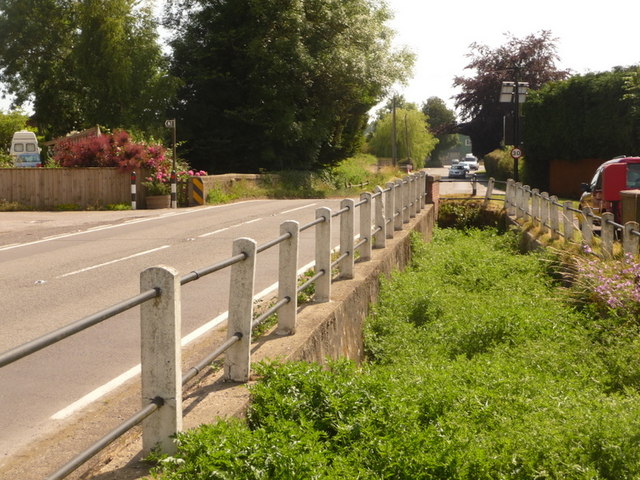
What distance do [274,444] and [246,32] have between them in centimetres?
3657

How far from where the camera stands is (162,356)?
3.72 metres

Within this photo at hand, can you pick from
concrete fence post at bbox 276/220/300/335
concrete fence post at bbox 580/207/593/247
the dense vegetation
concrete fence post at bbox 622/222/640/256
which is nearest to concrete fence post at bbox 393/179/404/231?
concrete fence post at bbox 580/207/593/247

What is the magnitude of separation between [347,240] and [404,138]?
9674 centimetres

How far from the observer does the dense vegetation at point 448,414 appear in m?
3.95

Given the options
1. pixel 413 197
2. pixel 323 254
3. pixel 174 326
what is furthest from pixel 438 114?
pixel 174 326

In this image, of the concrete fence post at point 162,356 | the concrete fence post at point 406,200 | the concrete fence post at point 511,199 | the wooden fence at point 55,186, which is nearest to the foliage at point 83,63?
the wooden fence at point 55,186

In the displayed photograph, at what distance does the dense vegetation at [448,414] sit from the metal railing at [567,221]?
6.34 feet

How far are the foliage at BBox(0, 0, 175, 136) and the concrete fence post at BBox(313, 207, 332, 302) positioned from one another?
107 feet

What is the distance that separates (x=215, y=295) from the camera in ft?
32.2

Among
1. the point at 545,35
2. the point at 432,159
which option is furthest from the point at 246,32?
the point at 432,159

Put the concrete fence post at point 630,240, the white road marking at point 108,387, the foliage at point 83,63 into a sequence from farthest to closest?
the foliage at point 83,63 → the concrete fence post at point 630,240 → the white road marking at point 108,387

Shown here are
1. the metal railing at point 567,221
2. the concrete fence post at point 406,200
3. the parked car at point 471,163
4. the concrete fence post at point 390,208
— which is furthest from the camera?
the parked car at point 471,163

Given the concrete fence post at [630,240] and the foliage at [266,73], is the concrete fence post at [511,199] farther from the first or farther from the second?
the foliage at [266,73]

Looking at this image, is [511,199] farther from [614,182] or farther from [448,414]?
[448,414]
